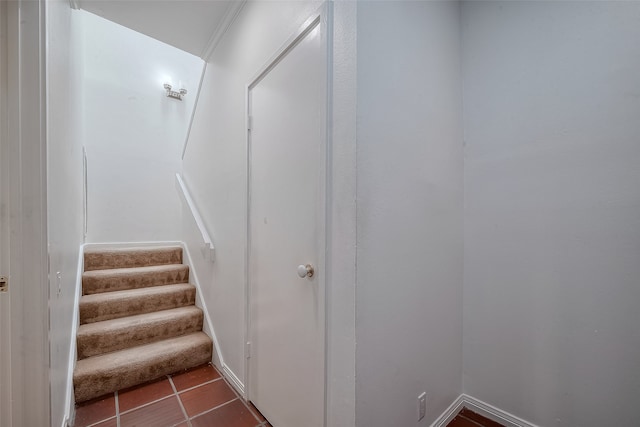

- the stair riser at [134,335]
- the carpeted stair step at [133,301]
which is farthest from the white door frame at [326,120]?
the carpeted stair step at [133,301]

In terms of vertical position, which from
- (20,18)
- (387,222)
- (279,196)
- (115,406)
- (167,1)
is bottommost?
(115,406)

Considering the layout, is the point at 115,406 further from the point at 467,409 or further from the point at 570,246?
the point at 570,246

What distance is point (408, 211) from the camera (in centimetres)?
119

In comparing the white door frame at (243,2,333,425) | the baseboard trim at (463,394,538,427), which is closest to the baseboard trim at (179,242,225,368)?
the white door frame at (243,2,333,425)

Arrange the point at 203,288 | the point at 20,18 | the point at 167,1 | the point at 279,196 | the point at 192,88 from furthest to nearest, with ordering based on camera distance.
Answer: the point at 192,88, the point at 203,288, the point at 167,1, the point at 279,196, the point at 20,18

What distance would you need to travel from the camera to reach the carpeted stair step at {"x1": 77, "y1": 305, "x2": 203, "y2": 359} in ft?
5.97

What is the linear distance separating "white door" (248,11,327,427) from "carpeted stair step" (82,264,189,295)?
142 cm

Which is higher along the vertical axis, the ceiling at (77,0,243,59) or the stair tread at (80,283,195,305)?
the ceiling at (77,0,243,59)

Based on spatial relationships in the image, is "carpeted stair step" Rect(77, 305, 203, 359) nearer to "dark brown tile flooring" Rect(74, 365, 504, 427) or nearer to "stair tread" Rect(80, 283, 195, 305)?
"stair tread" Rect(80, 283, 195, 305)

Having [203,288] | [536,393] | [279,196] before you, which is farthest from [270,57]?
[536,393]

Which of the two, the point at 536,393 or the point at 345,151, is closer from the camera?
the point at 345,151

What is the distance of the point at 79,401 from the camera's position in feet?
5.30

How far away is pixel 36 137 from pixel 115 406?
1602mm

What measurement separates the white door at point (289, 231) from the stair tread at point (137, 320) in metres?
0.94
